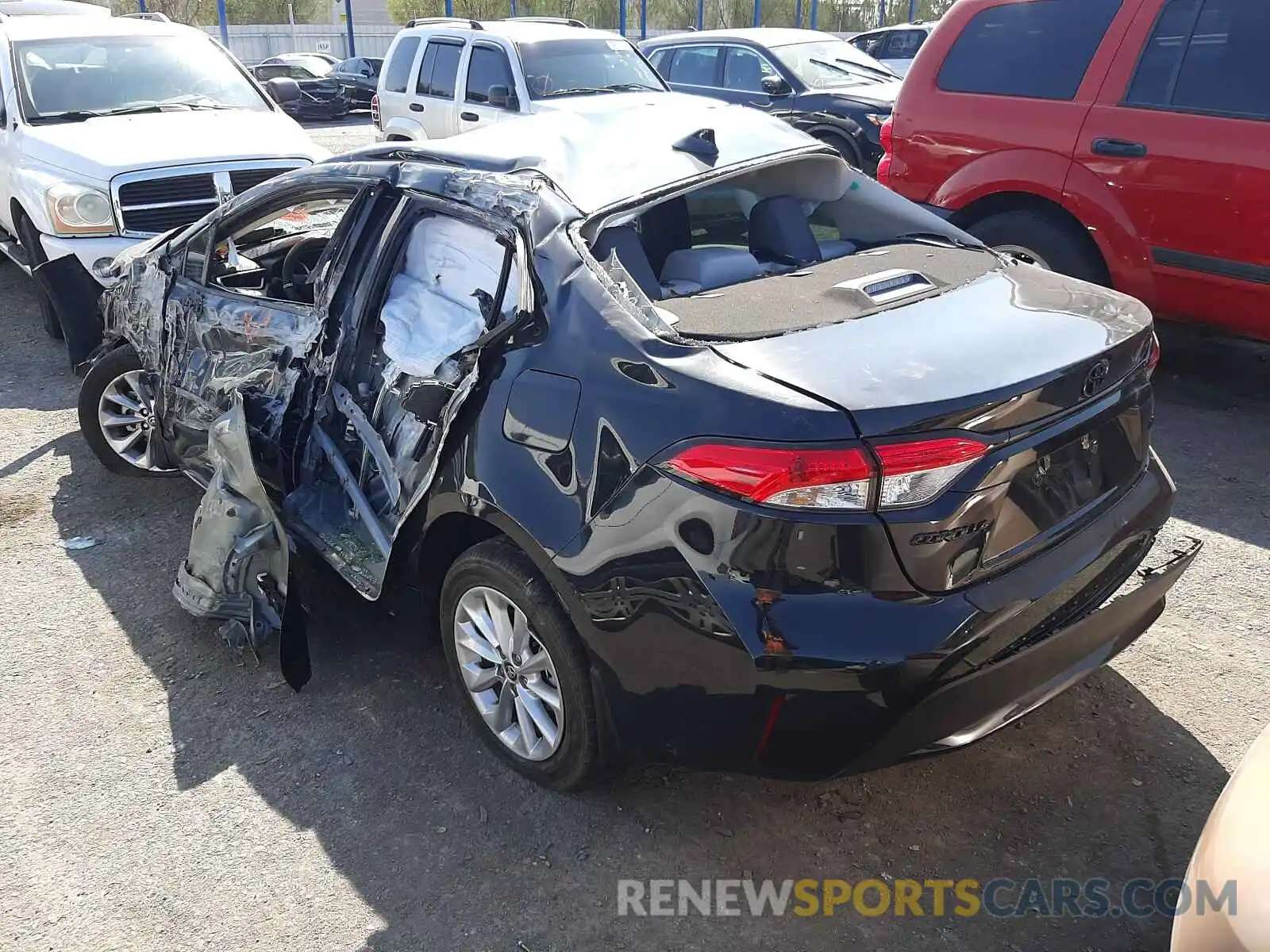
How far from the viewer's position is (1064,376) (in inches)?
94.0

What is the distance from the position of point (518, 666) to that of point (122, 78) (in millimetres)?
6683

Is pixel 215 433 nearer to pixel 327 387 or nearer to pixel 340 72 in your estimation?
pixel 327 387

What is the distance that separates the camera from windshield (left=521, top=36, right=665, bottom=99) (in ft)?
31.6

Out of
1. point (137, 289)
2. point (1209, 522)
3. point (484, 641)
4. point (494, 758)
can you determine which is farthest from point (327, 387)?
point (1209, 522)

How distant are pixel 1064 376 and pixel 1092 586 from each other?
1.75 ft

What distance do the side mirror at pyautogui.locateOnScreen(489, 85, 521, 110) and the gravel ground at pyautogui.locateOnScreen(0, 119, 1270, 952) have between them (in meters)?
6.93

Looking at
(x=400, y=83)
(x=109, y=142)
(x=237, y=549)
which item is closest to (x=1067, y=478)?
(x=237, y=549)

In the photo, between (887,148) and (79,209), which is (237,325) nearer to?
(79,209)

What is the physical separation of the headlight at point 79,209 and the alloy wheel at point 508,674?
4813mm

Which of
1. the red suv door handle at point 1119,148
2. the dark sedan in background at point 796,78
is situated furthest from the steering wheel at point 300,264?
the dark sedan in background at point 796,78

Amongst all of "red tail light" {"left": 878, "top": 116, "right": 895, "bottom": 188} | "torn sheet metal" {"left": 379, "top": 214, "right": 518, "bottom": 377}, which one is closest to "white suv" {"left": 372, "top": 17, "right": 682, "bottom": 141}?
"red tail light" {"left": 878, "top": 116, "right": 895, "bottom": 188}

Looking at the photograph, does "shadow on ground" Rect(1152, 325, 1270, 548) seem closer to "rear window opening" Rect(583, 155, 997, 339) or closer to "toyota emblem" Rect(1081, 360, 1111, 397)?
"rear window opening" Rect(583, 155, 997, 339)

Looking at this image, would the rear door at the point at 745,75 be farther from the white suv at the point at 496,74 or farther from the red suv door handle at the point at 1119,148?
the red suv door handle at the point at 1119,148

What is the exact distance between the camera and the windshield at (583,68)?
9.64 metres
